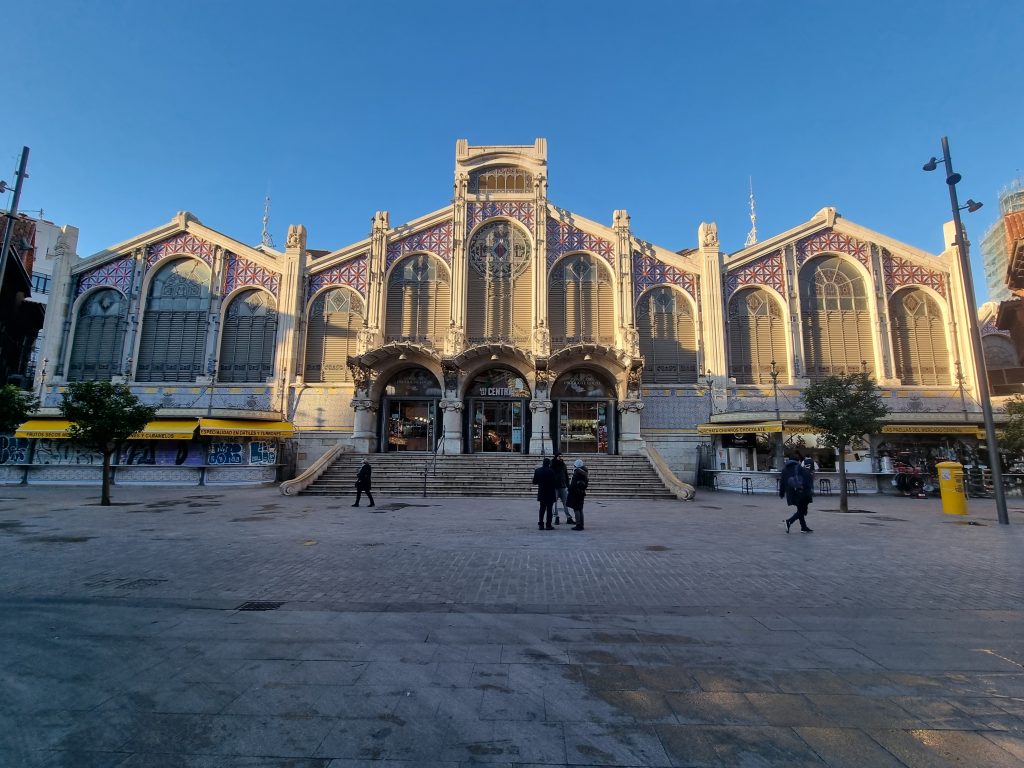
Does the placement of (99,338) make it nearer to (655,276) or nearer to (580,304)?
(580,304)

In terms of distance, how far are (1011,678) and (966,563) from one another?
5.56 metres

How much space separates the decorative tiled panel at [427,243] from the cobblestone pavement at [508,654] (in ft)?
72.3

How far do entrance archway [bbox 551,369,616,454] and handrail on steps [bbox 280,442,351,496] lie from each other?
1130 centimetres

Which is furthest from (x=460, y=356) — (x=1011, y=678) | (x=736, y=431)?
(x=1011, y=678)

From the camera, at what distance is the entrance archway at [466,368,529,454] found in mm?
27609

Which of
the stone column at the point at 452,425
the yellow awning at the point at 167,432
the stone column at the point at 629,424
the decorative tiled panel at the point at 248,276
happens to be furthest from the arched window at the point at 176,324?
the stone column at the point at 629,424

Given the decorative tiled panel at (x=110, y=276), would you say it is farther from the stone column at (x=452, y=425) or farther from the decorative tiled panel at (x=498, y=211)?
the stone column at (x=452, y=425)

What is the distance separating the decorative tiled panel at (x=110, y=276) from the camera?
29453mm

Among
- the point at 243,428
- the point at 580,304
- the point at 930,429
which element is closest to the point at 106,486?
the point at 243,428

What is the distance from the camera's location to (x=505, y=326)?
93.1ft

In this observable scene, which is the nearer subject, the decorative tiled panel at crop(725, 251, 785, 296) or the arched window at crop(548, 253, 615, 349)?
the arched window at crop(548, 253, 615, 349)

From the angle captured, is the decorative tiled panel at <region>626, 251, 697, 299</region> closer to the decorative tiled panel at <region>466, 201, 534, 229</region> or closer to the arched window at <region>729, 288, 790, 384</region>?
the arched window at <region>729, 288, 790, 384</region>

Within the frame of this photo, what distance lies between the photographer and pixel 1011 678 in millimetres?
4195

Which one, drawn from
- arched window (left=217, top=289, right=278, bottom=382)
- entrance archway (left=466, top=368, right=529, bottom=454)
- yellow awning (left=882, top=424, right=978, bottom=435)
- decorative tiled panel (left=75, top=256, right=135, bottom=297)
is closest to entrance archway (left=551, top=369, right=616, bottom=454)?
entrance archway (left=466, top=368, right=529, bottom=454)
